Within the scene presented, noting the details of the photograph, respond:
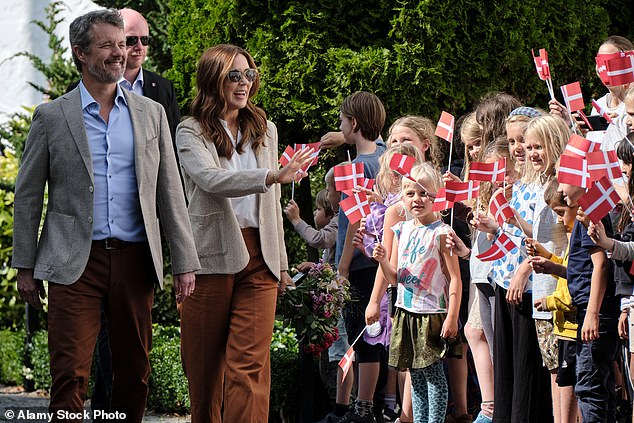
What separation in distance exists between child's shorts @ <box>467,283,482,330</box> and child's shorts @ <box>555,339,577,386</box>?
100 cm

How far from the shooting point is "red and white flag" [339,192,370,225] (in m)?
6.73

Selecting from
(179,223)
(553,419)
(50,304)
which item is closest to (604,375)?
(553,419)

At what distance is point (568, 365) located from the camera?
18.2 ft

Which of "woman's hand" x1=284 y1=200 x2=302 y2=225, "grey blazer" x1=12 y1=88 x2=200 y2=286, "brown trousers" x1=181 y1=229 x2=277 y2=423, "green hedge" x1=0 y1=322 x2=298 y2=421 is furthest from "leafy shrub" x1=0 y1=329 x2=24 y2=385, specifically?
"grey blazer" x1=12 y1=88 x2=200 y2=286

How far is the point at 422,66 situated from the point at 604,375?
3.04 metres

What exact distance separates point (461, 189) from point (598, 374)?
1324 millimetres

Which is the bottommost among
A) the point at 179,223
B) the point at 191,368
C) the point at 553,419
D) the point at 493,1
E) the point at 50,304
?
the point at 553,419

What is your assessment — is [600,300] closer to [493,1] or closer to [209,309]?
[209,309]

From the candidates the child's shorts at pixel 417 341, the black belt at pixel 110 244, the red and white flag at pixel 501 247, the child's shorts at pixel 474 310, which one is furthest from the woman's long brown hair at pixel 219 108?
the child's shorts at pixel 474 310

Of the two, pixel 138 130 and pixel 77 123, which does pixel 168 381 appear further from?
pixel 77 123

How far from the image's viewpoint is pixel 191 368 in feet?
18.6

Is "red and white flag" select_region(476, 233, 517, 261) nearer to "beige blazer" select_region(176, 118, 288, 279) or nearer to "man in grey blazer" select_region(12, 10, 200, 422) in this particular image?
"beige blazer" select_region(176, 118, 288, 279)

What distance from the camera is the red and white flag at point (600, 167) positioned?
5.02m

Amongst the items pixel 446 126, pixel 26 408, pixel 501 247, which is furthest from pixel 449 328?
pixel 26 408
